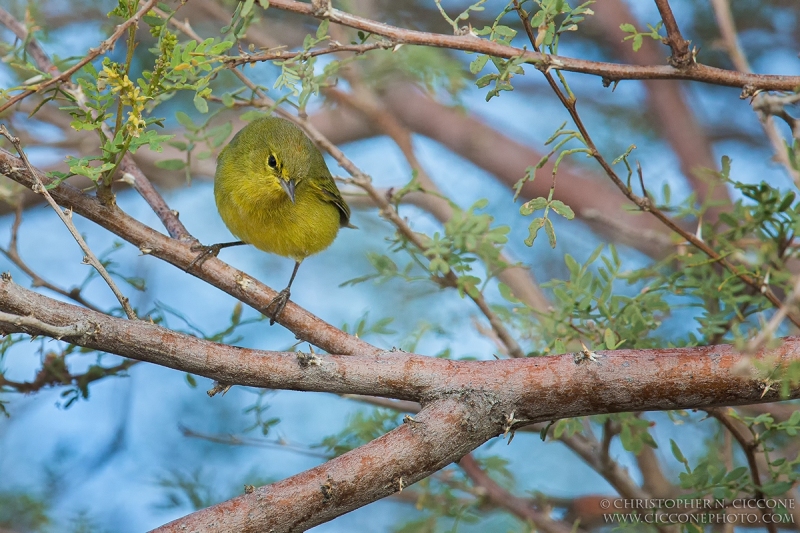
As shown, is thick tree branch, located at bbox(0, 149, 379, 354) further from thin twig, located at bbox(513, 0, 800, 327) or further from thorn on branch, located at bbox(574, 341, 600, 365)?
thin twig, located at bbox(513, 0, 800, 327)

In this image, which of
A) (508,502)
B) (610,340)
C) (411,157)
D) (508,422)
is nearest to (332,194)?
(411,157)

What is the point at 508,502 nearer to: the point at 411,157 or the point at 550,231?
the point at 550,231

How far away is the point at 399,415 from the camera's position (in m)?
2.42

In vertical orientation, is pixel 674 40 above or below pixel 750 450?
above

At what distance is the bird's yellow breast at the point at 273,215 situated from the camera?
262cm

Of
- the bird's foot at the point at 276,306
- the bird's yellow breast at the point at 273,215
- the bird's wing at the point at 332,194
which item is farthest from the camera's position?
the bird's wing at the point at 332,194

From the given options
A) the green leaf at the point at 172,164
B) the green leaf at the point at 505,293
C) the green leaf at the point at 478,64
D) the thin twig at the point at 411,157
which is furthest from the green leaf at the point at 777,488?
the green leaf at the point at 172,164

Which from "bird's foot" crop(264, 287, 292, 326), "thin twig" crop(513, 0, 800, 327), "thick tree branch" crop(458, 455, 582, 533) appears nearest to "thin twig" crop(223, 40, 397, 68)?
"thin twig" crop(513, 0, 800, 327)

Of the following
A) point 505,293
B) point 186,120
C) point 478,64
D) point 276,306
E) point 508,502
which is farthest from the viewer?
point 508,502

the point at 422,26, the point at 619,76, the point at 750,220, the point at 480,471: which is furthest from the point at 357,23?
the point at 422,26

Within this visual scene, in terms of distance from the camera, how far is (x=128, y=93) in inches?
55.9

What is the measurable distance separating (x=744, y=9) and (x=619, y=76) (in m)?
3.53

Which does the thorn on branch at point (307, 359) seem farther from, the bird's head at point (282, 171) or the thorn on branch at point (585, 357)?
the bird's head at point (282, 171)

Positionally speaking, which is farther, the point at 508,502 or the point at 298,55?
the point at 508,502
